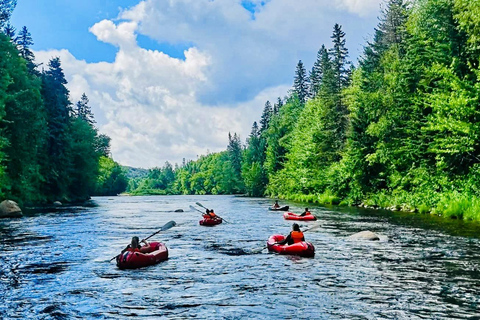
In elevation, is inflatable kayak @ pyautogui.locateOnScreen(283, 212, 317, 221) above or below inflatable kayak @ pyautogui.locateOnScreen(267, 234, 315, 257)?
above

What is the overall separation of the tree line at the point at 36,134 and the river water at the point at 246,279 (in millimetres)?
20727

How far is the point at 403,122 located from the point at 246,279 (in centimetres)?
2918

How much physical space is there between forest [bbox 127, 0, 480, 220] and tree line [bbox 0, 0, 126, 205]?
30683mm

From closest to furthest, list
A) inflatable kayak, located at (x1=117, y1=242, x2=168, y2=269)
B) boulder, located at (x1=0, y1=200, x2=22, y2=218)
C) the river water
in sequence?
the river water, inflatable kayak, located at (x1=117, y1=242, x2=168, y2=269), boulder, located at (x1=0, y1=200, x2=22, y2=218)

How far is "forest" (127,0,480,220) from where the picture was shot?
93.8 ft

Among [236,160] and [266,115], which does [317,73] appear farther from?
[236,160]

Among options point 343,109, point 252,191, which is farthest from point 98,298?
point 252,191

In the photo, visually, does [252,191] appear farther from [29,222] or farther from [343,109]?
[29,222]

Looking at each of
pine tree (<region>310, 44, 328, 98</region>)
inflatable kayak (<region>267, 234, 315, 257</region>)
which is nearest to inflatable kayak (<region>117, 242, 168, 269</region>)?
inflatable kayak (<region>267, 234, 315, 257</region>)

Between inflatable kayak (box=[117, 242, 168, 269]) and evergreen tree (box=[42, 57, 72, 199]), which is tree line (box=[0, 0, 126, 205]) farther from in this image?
inflatable kayak (box=[117, 242, 168, 269])

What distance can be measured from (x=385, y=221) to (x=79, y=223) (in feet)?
63.4

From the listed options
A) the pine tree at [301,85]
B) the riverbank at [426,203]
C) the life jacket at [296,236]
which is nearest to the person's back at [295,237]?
the life jacket at [296,236]

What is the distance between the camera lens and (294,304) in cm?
988

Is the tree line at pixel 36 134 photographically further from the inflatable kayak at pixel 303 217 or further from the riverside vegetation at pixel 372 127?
the inflatable kayak at pixel 303 217
